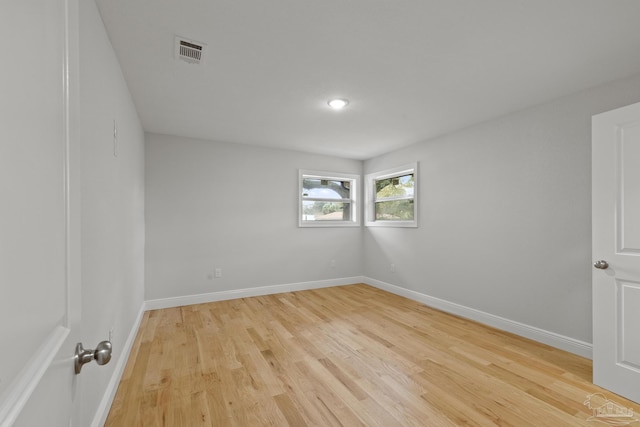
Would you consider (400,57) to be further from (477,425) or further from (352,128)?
(477,425)

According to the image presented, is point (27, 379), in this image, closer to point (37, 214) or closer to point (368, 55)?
point (37, 214)

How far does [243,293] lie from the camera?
170 inches

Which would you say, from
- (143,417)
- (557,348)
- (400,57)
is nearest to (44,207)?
(143,417)

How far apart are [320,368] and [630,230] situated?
2.46 meters

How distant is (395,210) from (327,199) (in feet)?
4.02

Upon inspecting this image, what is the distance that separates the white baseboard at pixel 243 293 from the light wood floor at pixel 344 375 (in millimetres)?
337

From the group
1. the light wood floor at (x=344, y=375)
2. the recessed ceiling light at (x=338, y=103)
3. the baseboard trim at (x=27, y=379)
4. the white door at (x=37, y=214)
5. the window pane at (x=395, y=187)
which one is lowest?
the light wood floor at (x=344, y=375)

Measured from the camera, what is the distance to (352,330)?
3.09 m

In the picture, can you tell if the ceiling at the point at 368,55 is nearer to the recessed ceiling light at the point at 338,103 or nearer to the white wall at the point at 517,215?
the recessed ceiling light at the point at 338,103

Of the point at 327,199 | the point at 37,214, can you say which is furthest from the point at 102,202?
the point at 327,199

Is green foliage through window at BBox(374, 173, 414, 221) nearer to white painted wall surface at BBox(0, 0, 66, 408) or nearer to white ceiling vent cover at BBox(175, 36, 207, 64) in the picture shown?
white ceiling vent cover at BBox(175, 36, 207, 64)

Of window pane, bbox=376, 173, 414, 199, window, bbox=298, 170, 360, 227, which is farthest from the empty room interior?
window, bbox=298, 170, 360, 227

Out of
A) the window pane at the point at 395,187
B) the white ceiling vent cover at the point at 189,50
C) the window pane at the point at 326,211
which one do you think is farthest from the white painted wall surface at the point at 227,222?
the white ceiling vent cover at the point at 189,50

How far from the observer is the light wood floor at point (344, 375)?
1.77 metres
